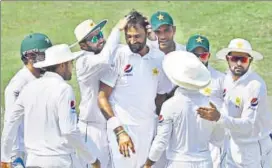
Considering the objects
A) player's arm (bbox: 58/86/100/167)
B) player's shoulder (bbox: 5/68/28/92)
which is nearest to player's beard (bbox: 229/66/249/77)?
player's arm (bbox: 58/86/100/167)

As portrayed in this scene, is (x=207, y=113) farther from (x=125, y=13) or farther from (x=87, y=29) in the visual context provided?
(x=125, y=13)

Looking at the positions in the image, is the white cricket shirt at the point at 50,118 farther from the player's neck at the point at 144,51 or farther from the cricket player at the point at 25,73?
the player's neck at the point at 144,51

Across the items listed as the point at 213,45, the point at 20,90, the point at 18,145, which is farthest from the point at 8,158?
the point at 213,45

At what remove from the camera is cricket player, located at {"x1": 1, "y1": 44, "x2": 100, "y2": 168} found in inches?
249

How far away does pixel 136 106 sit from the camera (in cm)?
700

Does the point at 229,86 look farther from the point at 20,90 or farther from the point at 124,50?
the point at 20,90

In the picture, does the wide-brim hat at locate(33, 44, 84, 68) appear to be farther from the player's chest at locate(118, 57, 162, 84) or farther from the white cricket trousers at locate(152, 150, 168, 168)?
the white cricket trousers at locate(152, 150, 168, 168)

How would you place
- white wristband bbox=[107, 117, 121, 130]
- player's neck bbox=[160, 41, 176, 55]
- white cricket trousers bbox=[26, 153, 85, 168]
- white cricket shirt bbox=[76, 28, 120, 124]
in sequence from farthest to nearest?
player's neck bbox=[160, 41, 176, 55], white cricket shirt bbox=[76, 28, 120, 124], white wristband bbox=[107, 117, 121, 130], white cricket trousers bbox=[26, 153, 85, 168]

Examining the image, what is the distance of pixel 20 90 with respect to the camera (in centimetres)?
733

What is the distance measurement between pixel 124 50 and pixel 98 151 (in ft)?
3.05

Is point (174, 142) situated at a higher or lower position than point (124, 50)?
lower

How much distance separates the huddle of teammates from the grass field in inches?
239

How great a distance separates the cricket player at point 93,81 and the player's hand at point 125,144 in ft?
1.68

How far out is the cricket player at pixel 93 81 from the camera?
7.00m
